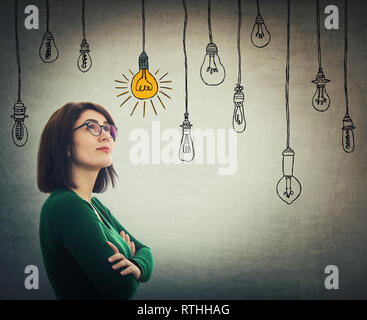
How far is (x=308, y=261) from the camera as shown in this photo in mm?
3520

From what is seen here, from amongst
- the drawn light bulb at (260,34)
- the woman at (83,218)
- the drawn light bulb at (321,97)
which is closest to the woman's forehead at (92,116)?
the woman at (83,218)

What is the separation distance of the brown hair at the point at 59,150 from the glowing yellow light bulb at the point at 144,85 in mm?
303

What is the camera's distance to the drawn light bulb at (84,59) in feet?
11.7

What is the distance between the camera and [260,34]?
3.60 meters

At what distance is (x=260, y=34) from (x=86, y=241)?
2.12 metres

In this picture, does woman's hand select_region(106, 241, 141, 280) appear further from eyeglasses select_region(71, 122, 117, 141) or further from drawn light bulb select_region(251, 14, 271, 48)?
drawn light bulb select_region(251, 14, 271, 48)

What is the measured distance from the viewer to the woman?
3199mm

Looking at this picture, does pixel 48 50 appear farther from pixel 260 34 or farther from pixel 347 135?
pixel 347 135

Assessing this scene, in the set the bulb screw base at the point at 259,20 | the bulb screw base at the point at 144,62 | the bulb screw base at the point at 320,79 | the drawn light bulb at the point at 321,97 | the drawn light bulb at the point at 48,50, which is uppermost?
the bulb screw base at the point at 259,20

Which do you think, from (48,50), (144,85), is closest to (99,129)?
(144,85)

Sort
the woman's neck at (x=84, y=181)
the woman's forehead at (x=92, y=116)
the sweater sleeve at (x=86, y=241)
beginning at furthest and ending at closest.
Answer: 1. the woman's forehead at (x=92, y=116)
2. the woman's neck at (x=84, y=181)
3. the sweater sleeve at (x=86, y=241)

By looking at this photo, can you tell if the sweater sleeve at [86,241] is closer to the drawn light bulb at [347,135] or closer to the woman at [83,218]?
the woman at [83,218]

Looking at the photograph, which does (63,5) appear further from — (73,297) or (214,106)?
(73,297)
